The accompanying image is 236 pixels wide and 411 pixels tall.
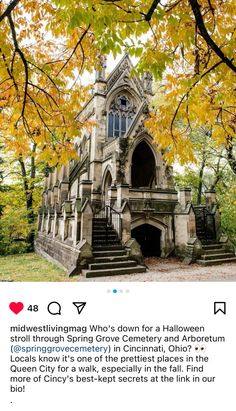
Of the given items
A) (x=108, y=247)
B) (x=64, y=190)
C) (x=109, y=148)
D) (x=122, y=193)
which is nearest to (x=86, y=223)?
(x=108, y=247)

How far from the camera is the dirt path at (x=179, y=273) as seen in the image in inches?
340

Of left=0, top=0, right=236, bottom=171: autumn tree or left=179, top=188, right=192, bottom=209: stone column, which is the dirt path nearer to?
left=179, top=188, right=192, bottom=209: stone column

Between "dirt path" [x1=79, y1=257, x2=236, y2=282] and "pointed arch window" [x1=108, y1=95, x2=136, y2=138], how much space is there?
444 inches

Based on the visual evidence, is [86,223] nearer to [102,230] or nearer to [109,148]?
[102,230]

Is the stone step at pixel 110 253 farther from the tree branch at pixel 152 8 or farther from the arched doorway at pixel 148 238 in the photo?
the tree branch at pixel 152 8

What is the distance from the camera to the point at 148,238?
1348 centimetres

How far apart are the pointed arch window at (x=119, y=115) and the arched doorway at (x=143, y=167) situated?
286 cm
